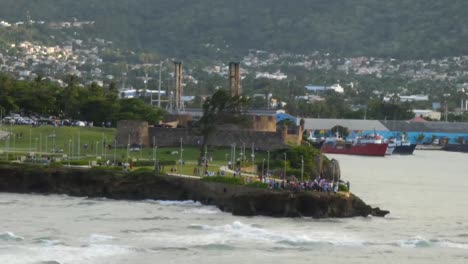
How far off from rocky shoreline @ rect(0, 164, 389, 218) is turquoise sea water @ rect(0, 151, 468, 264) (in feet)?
2.88

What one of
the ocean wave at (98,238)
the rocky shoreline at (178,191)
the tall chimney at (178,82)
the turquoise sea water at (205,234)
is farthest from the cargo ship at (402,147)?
the ocean wave at (98,238)

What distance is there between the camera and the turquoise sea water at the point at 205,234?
53.9 meters

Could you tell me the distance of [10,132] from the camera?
9825 cm

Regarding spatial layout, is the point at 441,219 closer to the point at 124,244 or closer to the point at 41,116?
the point at 124,244

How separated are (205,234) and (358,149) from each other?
95816 mm

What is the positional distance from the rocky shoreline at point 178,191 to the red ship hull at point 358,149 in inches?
3044

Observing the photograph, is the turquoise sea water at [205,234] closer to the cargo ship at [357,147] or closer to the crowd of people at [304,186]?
the crowd of people at [304,186]

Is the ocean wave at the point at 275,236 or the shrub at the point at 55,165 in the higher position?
the shrub at the point at 55,165

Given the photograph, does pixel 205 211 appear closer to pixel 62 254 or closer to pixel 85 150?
pixel 62 254

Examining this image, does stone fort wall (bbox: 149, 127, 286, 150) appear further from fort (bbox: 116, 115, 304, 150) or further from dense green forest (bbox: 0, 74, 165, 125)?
dense green forest (bbox: 0, 74, 165, 125)

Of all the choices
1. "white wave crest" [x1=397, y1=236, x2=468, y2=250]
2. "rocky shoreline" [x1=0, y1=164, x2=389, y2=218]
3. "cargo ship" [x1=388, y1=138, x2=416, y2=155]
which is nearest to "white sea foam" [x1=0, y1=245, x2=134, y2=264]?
"white wave crest" [x1=397, y1=236, x2=468, y2=250]

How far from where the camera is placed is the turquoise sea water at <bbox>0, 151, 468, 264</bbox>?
5388 cm

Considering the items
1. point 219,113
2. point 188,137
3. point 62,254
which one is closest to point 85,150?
point 188,137

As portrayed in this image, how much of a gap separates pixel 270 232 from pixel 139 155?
29429 millimetres
